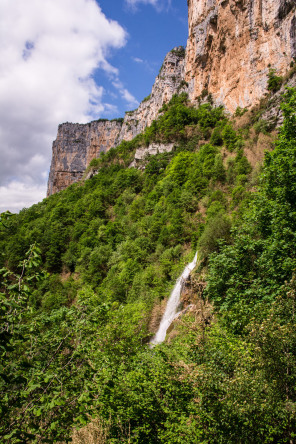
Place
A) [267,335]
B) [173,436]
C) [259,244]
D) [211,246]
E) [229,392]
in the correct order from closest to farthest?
[229,392] → [267,335] → [173,436] → [259,244] → [211,246]

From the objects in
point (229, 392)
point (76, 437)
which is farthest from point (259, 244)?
point (76, 437)

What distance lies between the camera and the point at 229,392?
10.6ft

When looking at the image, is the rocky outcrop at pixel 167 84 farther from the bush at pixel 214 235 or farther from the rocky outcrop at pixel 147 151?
the bush at pixel 214 235

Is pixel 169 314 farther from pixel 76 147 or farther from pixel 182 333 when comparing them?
pixel 76 147

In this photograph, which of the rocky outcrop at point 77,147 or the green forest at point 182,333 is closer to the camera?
the green forest at point 182,333

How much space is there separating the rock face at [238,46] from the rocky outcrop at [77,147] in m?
46.1

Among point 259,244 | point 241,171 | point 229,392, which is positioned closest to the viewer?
point 229,392

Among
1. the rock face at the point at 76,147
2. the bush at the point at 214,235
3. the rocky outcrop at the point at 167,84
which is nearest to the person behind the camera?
the bush at the point at 214,235

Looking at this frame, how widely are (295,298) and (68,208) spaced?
44.9m

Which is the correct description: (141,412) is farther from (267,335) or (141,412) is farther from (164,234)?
(164,234)

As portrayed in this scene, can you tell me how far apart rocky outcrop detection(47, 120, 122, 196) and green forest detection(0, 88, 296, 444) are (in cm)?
6262

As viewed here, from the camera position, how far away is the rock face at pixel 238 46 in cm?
2902

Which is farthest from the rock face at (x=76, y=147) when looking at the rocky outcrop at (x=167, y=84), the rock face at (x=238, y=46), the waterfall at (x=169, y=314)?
the waterfall at (x=169, y=314)

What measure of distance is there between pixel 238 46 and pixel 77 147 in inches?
2543
